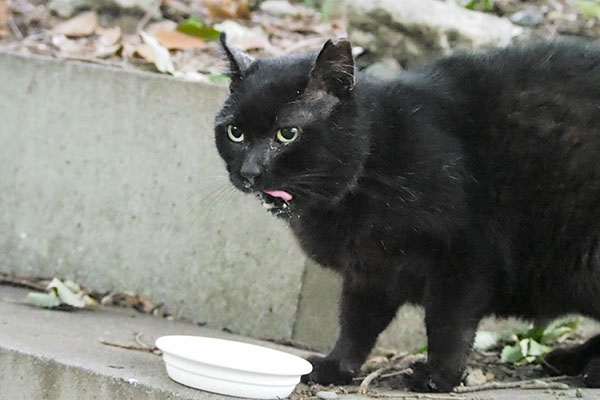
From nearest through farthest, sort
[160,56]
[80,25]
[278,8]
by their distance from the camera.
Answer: [160,56]
[80,25]
[278,8]

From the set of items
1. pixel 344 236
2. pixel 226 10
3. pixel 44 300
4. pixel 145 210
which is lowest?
pixel 44 300

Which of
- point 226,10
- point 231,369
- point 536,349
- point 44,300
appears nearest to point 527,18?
point 226,10

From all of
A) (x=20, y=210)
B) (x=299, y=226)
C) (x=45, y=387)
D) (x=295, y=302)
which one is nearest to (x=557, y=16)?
(x=295, y=302)

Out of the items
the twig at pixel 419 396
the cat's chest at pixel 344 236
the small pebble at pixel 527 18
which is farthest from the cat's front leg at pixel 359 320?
the small pebble at pixel 527 18

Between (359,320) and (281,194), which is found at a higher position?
(281,194)

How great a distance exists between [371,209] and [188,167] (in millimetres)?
1303

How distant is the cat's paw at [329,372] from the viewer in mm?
3215

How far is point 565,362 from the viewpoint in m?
3.51

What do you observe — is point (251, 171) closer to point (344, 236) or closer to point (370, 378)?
point (344, 236)

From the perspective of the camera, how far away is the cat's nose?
9.39 feet

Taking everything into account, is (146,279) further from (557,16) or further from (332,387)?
(557,16)

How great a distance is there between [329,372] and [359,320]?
0.78 ft

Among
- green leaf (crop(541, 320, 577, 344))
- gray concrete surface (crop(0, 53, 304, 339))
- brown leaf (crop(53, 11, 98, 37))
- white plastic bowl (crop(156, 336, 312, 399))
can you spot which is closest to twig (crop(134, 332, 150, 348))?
gray concrete surface (crop(0, 53, 304, 339))

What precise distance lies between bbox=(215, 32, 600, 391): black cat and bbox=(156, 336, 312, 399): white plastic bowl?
0.38m
